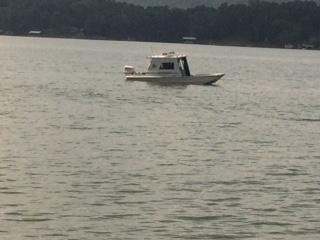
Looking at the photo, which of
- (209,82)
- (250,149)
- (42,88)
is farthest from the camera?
(209,82)

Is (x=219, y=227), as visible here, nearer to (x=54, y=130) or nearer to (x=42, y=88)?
(x=54, y=130)

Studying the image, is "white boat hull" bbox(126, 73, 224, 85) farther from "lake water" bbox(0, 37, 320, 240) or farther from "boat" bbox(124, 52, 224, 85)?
"lake water" bbox(0, 37, 320, 240)

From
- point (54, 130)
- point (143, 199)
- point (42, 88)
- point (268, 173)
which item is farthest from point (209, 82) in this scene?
point (143, 199)

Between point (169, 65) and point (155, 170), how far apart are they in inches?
1953

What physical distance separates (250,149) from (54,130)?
388 inches

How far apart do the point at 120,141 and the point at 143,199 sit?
43.8ft

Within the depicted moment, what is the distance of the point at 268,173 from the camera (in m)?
34.0

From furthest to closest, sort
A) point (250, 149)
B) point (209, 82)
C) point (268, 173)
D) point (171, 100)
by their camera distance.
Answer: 1. point (209, 82)
2. point (171, 100)
3. point (250, 149)
4. point (268, 173)

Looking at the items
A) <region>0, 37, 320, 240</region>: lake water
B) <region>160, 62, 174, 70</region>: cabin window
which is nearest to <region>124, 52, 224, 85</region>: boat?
<region>160, 62, 174, 70</region>: cabin window

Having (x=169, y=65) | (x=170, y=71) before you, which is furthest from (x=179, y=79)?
(x=169, y=65)

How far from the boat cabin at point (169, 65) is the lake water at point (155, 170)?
15.7m

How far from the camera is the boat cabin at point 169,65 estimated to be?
81.6m

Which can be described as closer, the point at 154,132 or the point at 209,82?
the point at 154,132

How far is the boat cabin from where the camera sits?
268ft
